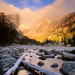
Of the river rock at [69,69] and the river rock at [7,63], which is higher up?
the river rock at [69,69]

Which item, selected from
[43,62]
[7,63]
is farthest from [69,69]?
[7,63]

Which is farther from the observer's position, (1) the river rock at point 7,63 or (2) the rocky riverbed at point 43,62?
(1) the river rock at point 7,63

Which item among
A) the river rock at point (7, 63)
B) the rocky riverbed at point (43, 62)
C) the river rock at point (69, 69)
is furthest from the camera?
the river rock at point (7, 63)

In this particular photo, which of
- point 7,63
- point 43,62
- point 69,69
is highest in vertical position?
point 69,69

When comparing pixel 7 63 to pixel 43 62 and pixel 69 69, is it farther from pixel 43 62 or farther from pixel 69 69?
pixel 69 69

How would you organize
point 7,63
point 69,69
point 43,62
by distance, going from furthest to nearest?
1. point 43,62
2. point 7,63
3. point 69,69

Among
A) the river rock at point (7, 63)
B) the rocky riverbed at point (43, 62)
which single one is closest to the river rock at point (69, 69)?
the rocky riverbed at point (43, 62)

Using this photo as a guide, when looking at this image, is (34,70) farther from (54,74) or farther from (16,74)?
(54,74)

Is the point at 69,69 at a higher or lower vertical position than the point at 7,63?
higher

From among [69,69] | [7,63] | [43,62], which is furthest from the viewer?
[43,62]

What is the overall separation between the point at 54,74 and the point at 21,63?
3.00 metres

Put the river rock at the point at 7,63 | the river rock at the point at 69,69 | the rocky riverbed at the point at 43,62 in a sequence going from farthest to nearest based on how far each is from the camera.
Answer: the river rock at the point at 7,63 → the rocky riverbed at the point at 43,62 → the river rock at the point at 69,69

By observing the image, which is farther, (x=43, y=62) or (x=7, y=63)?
(x=43, y=62)

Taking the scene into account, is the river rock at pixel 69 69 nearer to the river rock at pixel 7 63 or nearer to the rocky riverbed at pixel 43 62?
the rocky riverbed at pixel 43 62
